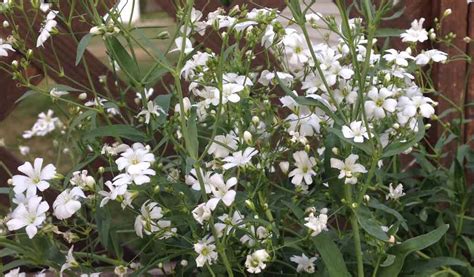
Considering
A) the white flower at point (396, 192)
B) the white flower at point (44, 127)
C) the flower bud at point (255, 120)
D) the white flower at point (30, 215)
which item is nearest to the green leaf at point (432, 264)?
the white flower at point (396, 192)

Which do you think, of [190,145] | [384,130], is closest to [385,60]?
[384,130]

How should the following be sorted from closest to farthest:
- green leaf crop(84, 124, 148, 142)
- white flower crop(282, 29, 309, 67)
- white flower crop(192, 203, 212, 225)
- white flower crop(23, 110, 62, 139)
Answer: white flower crop(192, 203, 212, 225), green leaf crop(84, 124, 148, 142), white flower crop(282, 29, 309, 67), white flower crop(23, 110, 62, 139)

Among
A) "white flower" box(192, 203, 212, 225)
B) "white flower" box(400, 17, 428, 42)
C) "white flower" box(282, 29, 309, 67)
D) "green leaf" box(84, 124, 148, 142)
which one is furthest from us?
"white flower" box(400, 17, 428, 42)

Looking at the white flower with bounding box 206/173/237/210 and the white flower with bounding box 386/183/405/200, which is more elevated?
the white flower with bounding box 206/173/237/210

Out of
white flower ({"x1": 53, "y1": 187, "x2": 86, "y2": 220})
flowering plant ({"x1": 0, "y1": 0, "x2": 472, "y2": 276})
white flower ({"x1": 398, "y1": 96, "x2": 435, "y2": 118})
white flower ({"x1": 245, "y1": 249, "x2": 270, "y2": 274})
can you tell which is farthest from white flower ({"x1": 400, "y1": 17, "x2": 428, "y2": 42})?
white flower ({"x1": 53, "y1": 187, "x2": 86, "y2": 220})

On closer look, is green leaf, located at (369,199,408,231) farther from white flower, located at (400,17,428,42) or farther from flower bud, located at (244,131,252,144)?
white flower, located at (400,17,428,42)

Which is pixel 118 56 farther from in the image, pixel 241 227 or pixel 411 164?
pixel 411 164
